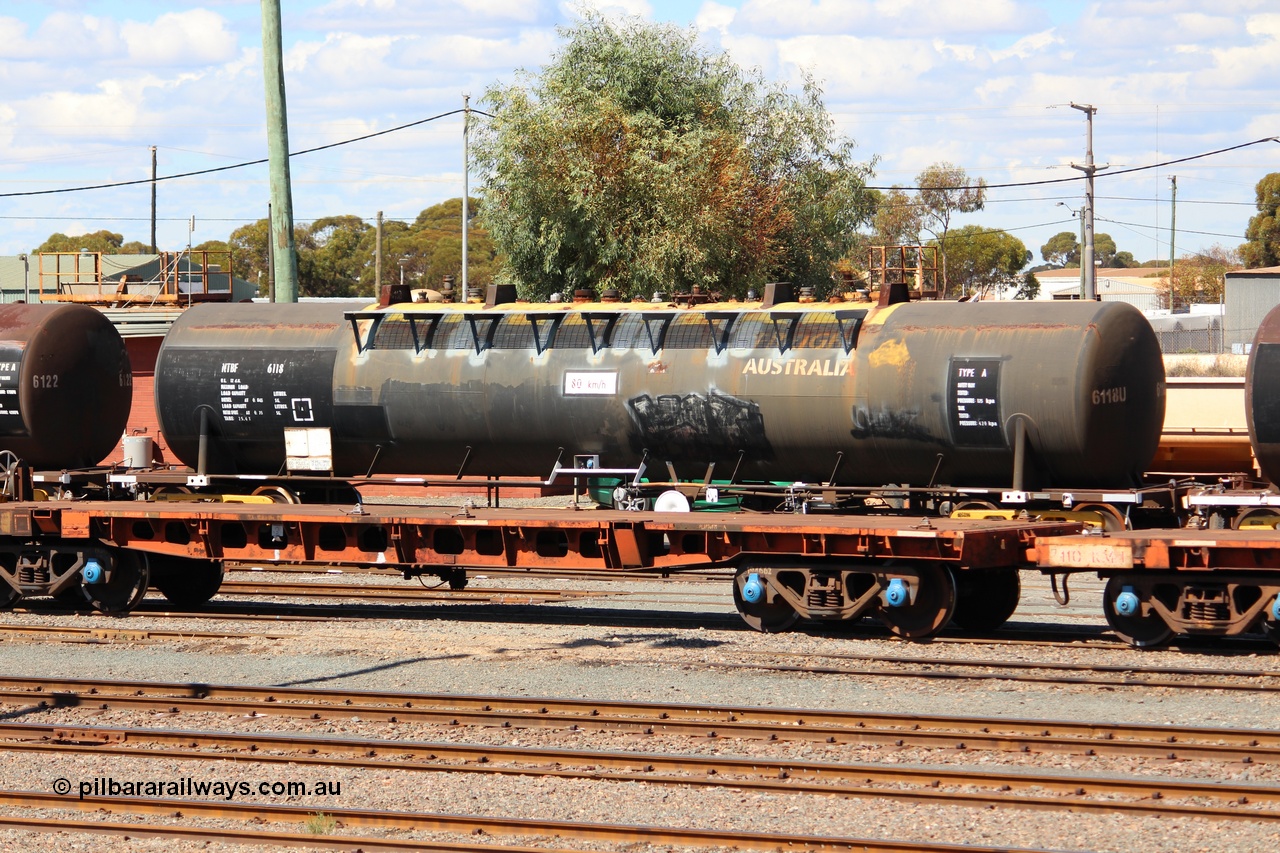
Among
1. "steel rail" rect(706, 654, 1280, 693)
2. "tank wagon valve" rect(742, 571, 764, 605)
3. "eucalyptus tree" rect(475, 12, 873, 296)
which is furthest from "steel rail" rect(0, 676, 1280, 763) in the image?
"eucalyptus tree" rect(475, 12, 873, 296)

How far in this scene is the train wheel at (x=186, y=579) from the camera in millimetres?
18812

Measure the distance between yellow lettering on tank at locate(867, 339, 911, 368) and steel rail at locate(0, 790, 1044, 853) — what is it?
8312mm

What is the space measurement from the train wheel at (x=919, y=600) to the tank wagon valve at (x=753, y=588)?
1.36 metres

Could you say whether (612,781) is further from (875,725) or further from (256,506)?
(256,506)

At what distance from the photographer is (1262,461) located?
1514 cm

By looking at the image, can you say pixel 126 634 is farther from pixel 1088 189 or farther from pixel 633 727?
pixel 1088 189

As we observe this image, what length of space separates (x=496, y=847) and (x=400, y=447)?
402 inches

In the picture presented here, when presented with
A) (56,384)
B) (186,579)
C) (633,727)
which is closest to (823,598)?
(633,727)

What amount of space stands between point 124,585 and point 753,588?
8.15 m

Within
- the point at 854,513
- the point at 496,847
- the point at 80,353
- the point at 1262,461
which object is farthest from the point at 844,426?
the point at 80,353

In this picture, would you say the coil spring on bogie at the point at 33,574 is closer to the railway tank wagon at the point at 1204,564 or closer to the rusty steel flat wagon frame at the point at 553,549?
the rusty steel flat wagon frame at the point at 553,549

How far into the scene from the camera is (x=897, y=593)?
593 inches

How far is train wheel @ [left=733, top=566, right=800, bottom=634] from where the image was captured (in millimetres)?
15875

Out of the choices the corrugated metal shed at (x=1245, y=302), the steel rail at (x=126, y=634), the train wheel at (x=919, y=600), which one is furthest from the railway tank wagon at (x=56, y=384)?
the corrugated metal shed at (x=1245, y=302)
